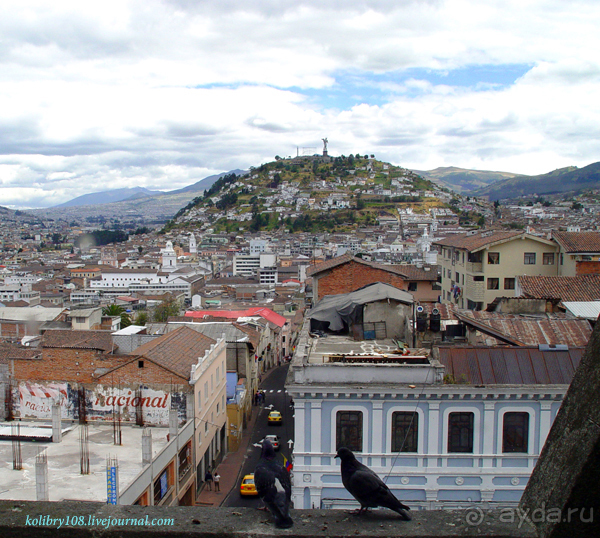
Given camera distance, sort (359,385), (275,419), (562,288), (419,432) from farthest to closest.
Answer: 1. (275,419)
2. (562,288)
3. (419,432)
4. (359,385)

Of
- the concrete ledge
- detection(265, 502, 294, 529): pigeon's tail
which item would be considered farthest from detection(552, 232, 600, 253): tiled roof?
detection(265, 502, 294, 529): pigeon's tail

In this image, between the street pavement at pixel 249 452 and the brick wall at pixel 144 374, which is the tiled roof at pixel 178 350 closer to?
the brick wall at pixel 144 374

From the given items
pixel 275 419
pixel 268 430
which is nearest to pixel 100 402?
pixel 268 430

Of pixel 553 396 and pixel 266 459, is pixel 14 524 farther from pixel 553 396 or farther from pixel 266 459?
pixel 553 396

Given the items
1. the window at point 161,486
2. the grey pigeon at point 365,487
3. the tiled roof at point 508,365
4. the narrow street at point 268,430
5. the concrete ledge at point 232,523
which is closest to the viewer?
the concrete ledge at point 232,523

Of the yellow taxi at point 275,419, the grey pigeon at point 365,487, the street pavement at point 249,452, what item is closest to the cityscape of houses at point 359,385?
the street pavement at point 249,452

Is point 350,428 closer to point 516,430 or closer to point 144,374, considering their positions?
point 516,430

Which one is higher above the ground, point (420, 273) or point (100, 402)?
point (420, 273)

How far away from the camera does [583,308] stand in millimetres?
15945

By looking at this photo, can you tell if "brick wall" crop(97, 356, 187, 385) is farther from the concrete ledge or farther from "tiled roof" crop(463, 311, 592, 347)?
the concrete ledge

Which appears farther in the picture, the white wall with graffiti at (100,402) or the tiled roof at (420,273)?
the tiled roof at (420,273)

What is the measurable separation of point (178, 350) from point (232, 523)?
1822 cm

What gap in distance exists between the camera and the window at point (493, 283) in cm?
2442

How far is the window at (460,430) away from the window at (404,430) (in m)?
0.69
